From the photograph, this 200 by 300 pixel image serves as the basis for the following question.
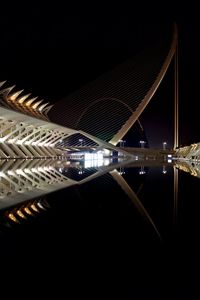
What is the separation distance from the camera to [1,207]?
5781 millimetres

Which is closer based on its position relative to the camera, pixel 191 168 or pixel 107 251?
pixel 107 251

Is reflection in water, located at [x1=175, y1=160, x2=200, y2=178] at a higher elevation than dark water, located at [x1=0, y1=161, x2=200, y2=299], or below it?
higher

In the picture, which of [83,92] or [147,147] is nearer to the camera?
[83,92]

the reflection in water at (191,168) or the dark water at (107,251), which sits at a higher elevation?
the reflection in water at (191,168)

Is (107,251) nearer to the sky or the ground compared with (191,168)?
nearer to the ground

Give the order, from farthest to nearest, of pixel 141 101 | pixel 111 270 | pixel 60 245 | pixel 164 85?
1. pixel 164 85
2. pixel 141 101
3. pixel 60 245
4. pixel 111 270

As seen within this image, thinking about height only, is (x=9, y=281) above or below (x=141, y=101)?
below

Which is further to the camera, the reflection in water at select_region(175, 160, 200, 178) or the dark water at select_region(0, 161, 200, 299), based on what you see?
the reflection in water at select_region(175, 160, 200, 178)

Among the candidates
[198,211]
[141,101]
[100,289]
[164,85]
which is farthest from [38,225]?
[164,85]

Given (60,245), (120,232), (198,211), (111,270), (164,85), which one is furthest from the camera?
(164,85)

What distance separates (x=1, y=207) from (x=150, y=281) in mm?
3616

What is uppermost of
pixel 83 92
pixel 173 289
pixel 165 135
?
pixel 83 92

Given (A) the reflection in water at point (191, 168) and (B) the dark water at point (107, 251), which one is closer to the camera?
(B) the dark water at point (107, 251)

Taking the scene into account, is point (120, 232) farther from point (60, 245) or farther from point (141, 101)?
point (141, 101)
